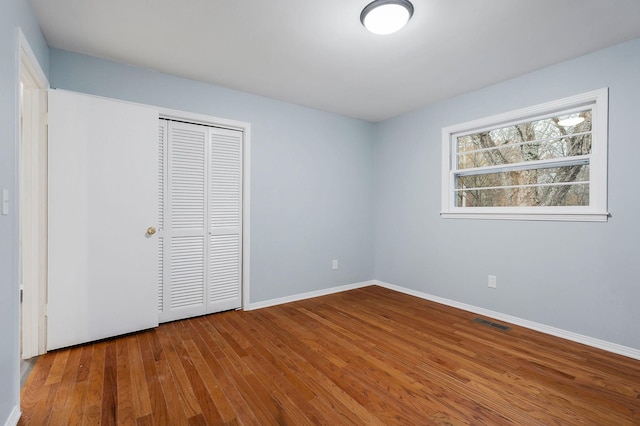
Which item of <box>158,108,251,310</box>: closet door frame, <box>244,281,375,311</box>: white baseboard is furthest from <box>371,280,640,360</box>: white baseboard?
<box>158,108,251,310</box>: closet door frame

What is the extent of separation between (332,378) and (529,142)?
2.96 m

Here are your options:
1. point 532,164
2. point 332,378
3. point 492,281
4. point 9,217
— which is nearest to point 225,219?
point 9,217

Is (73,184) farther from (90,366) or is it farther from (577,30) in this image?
(577,30)

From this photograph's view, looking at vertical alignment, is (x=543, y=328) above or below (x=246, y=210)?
below

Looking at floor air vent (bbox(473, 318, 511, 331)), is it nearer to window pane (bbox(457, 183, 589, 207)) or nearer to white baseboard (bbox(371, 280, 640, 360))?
white baseboard (bbox(371, 280, 640, 360))

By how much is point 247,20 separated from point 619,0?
8.13 feet

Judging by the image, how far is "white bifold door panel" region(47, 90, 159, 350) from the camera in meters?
2.47

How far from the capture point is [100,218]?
104 inches

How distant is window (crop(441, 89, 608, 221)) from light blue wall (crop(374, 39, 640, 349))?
0.28 feet

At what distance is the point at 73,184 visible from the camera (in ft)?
8.28

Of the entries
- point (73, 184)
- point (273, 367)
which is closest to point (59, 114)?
point (73, 184)

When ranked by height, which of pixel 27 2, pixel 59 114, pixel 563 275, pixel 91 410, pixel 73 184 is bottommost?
pixel 91 410

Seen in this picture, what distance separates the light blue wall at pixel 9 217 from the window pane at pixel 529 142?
4.00 metres

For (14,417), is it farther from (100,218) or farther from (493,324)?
(493,324)
